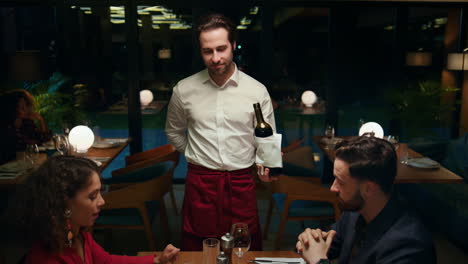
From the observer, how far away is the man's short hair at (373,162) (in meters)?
2.05

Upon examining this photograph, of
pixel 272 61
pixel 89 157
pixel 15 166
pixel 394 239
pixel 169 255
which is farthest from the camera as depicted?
pixel 272 61

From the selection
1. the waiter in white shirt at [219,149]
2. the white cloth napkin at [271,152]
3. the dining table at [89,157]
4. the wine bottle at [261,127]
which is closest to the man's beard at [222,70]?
the waiter in white shirt at [219,149]

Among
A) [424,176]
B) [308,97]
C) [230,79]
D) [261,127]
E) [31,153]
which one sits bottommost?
[424,176]

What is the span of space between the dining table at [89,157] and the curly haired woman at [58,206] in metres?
1.50

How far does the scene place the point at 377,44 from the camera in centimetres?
603

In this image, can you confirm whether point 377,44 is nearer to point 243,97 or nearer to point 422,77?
point 422,77

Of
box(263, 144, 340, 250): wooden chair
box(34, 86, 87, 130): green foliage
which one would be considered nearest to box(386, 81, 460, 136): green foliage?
box(263, 144, 340, 250): wooden chair

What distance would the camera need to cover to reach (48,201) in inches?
76.4

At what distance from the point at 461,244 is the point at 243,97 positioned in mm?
2765

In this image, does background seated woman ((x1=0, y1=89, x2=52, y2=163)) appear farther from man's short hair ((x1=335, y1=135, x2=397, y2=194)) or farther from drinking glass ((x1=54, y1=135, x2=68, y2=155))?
man's short hair ((x1=335, y1=135, x2=397, y2=194))

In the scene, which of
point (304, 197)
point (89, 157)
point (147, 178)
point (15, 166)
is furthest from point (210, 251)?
point (89, 157)

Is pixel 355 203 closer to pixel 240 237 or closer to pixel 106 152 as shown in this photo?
pixel 240 237

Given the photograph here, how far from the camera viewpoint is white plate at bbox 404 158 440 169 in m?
4.23

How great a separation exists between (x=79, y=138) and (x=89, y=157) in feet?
0.65
